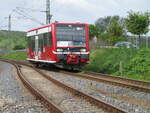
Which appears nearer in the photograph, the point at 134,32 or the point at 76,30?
the point at 76,30

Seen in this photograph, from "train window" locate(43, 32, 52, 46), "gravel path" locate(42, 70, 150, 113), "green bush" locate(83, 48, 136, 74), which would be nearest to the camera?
"gravel path" locate(42, 70, 150, 113)

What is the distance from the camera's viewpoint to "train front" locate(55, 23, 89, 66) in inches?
784

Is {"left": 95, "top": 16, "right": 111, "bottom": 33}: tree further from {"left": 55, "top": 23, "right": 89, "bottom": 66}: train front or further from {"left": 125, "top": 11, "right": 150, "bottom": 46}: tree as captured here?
{"left": 55, "top": 23, "right": 89, "bottom": 66}: train front

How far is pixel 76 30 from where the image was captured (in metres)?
20.6

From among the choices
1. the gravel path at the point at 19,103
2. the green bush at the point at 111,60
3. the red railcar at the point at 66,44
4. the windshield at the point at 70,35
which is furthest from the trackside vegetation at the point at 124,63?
the gravel path at the point at 19,103

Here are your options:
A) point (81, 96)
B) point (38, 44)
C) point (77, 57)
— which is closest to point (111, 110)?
point (81, 96)

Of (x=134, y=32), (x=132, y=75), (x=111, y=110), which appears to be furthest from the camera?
(x=134, y=32)

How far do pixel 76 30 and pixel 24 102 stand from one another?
1155 centimetres

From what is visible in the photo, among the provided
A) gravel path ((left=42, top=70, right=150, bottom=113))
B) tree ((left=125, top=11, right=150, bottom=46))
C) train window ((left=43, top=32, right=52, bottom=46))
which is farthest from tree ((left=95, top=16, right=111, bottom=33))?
gravel path ((left=42, top=70, right=150, bottom=113))

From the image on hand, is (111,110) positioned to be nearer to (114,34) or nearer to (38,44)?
(38,44)

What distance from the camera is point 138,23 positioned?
34.9 m

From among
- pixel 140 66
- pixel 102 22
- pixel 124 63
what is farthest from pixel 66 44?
pixel 102 22

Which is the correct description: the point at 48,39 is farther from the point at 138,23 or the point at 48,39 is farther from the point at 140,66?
the point at 138,23

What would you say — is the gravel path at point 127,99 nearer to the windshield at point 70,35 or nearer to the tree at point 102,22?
the windshield at point 70,35
